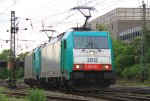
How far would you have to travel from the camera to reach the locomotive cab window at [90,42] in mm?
23656

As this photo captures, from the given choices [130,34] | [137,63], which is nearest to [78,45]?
[137,63]

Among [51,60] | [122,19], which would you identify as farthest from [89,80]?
[122,19]

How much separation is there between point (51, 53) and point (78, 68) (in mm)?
5953

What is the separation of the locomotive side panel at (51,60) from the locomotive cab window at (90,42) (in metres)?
2.18

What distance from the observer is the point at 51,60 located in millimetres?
28359

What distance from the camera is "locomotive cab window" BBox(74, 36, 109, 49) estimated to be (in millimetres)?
23656

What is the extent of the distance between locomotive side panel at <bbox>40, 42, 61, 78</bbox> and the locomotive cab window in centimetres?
218

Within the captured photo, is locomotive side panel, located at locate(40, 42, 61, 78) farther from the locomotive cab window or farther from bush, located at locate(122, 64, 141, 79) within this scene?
bush, located at locate(122, 64, 141, 79)

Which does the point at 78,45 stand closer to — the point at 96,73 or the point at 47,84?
the point at 96,73

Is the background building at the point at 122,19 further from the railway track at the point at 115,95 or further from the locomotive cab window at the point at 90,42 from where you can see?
the railway track at the point at 115,95

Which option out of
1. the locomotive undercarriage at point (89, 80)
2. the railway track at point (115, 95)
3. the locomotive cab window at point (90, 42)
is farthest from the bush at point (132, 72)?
the locomotive undercarriage at point (89, 80)

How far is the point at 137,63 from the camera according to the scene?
56000 millimetres

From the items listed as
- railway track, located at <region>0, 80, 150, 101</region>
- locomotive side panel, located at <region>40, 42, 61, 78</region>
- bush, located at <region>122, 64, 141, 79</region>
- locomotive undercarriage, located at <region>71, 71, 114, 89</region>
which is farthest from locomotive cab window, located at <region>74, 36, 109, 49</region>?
bush, located at <region>122, 64, 141, 79</region>

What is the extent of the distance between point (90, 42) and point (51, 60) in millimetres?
5156
